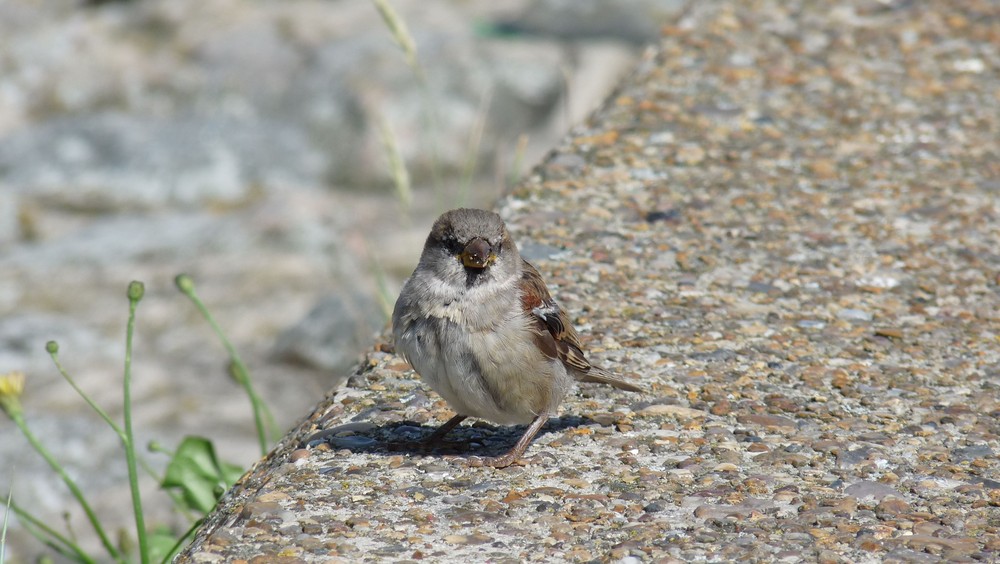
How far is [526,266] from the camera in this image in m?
3.23

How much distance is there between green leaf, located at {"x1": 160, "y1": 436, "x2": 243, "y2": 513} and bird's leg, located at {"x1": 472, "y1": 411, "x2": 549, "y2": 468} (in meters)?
0.92

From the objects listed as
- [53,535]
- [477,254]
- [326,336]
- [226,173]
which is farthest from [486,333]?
[226,173]

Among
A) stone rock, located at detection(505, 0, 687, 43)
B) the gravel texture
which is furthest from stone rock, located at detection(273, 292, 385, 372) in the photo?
stone rock, located at detection(505, 0, 687, 43)

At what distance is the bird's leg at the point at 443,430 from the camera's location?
3057mm

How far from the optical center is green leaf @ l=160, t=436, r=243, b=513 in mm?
3549

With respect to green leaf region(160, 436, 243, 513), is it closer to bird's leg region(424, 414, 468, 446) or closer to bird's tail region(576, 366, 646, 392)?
bird's leg region(424, 414, 468, 446)

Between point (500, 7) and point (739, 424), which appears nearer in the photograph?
point (739, 424)

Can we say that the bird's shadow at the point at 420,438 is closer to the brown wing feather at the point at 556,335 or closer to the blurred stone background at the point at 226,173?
the brown wing feather at the point at 556,335

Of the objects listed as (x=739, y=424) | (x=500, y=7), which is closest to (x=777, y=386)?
(x=739, y=424)

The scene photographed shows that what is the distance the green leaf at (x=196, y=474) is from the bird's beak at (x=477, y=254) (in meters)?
1.06

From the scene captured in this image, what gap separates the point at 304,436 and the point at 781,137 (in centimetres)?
243

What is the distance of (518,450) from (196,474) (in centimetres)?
111

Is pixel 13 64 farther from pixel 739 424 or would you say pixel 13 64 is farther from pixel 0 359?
pixel 739 424

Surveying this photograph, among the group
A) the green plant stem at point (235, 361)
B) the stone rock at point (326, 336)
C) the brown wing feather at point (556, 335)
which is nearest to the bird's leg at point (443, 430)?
the brown wing feather at point (556, 335)
